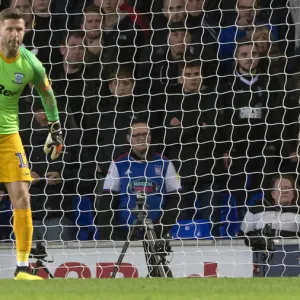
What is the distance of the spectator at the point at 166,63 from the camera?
1080cm

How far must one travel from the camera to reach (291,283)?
7910 mm

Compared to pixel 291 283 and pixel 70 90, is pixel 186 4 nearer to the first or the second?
pixel 70 90

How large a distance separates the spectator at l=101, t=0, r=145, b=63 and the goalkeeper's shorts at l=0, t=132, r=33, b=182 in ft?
8.72

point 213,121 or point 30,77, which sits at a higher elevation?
point 30,77

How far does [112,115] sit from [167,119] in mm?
486

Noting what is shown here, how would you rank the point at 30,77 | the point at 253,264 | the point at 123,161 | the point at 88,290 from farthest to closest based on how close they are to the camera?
the point at 123,161 → the point at 253,264 → the point at 30,77 → the point at 88,290

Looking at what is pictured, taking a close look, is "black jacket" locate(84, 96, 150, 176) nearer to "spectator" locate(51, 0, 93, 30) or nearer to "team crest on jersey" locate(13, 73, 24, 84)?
"spectator" locate(51, 0, 93, 30)

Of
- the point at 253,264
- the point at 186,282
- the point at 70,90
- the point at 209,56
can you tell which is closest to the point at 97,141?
the point at 70,90

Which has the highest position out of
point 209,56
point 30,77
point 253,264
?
point 30,77

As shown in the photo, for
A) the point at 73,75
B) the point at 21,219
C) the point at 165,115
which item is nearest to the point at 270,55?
the point at 165,115

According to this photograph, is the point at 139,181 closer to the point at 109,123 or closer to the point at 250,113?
the point at 109,123

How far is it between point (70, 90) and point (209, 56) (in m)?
1.26

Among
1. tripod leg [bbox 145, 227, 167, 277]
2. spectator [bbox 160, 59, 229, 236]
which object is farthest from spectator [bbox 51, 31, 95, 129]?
tripod leg [bbox 145, 227, 167, 277]

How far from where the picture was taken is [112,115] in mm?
10836
